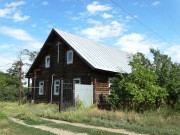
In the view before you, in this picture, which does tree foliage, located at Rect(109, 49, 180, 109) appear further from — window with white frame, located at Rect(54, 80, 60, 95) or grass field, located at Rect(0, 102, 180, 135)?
window with white frame, located at Rect(54, 80, 60, 95)

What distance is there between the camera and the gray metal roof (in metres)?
25.4

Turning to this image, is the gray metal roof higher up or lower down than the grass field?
higher up

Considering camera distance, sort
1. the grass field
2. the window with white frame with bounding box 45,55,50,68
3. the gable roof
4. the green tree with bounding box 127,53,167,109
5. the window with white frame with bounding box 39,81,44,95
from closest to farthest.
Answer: the grass field → the green tree with bounding box 127,53,167,109 → the gable roof → the window with white frame with bounding box 45,55,50,68 → the window with white frame with bounding box 39,81,44,95

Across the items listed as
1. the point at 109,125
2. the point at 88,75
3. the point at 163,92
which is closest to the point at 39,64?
the point at 88,75

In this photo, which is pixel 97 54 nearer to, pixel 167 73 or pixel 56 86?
pixel 56 86

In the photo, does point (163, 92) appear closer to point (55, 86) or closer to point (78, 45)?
point (78, 45)

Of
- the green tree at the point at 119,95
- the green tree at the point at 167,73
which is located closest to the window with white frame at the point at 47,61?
the green tree at the point at 119,95

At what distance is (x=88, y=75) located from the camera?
1024 inches

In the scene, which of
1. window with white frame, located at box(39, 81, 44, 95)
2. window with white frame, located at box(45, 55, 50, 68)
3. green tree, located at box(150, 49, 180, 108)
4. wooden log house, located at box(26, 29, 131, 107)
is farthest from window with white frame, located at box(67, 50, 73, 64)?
green tree, located at box(150, 49, 180, 108)

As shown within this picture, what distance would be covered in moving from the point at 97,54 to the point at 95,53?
0.20 meters

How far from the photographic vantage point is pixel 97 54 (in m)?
27.7

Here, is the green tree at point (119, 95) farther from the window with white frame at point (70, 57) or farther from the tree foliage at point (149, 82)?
the window with white frame at point (70, 57)

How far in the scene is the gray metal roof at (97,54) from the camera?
2538 centimetres

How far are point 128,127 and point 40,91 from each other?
64.6 ft
